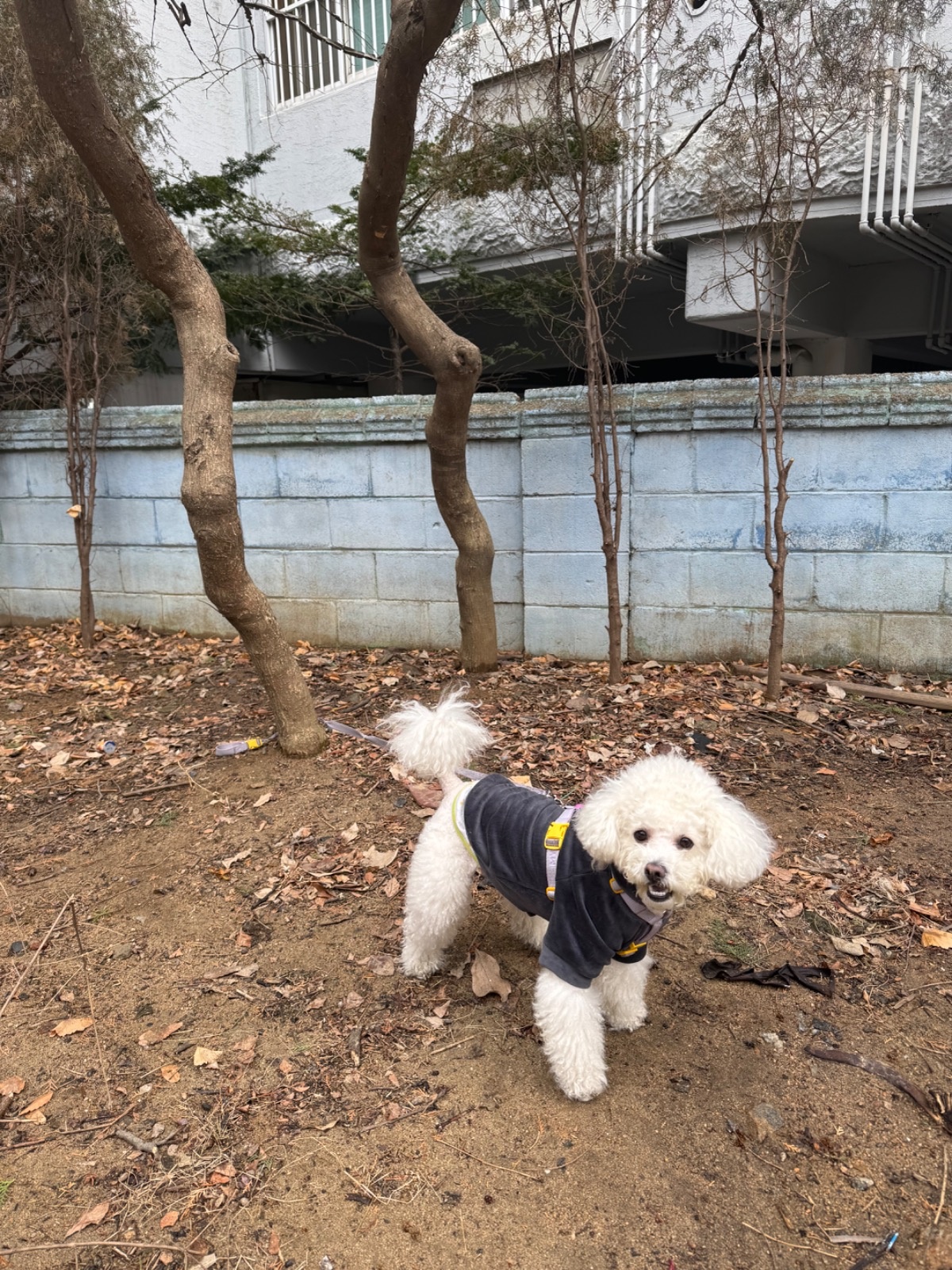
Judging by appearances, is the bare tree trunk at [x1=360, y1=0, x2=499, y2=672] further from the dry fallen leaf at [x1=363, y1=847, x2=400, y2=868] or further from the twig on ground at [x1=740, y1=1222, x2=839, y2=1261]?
the twig on ground at [x1=740, y1=1222, x2=839, y2=1261]

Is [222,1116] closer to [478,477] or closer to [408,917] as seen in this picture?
[408,917]

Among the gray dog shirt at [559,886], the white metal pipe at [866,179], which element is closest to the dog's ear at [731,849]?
the gray dog shirt at [559,886]

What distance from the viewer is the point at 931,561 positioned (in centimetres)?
487

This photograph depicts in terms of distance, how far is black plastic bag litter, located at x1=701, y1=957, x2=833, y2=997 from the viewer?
2686 mm

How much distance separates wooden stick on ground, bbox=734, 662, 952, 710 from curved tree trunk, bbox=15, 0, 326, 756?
280 centimetres

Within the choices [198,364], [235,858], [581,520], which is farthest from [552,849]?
[581,520]

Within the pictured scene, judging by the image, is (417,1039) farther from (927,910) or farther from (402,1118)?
(927,910)

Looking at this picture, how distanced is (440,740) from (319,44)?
9947mm

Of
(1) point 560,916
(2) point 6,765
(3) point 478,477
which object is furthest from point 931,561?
(2) point 6,765

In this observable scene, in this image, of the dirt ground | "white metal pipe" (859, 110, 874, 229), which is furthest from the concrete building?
the dirt ground

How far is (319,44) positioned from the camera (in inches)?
364

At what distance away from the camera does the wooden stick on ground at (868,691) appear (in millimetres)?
4566

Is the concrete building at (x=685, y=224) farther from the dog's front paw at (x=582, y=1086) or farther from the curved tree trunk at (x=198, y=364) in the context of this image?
the dog's front paw at (x=582, y=1086)

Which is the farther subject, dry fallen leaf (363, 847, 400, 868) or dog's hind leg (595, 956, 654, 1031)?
dry fallen leaf (363, 847, 400, 868)
